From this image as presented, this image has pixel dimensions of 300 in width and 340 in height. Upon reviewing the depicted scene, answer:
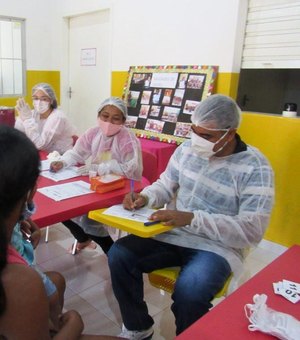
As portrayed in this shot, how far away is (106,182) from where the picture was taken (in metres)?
1.62

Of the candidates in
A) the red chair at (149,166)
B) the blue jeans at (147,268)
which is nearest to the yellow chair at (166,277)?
the blue jeans at (147,268)

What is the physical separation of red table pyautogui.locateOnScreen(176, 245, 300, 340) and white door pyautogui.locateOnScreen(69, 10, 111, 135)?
3359 mm

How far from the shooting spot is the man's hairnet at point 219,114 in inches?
57.6

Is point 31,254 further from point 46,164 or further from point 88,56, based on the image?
point 88,56

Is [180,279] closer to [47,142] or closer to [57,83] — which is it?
[47,142]

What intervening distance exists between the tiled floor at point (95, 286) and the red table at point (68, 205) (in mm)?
693

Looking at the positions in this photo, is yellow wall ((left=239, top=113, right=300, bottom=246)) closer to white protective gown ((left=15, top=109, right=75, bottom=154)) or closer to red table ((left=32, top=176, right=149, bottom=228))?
red table ((left=32, top=176, right=149, bottom=228))

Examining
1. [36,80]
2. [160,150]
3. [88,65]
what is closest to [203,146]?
[160,150]

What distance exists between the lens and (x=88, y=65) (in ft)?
14.0

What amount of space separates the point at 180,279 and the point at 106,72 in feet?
10.5

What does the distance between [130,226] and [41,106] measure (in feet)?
6.26

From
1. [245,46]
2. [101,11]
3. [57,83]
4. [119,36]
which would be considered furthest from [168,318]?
[57,83]

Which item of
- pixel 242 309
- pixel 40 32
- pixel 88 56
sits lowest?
pixel 242 309

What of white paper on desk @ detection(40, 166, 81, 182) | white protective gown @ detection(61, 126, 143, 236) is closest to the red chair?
white protective gown @ detection(61, 126, 143, 236)
